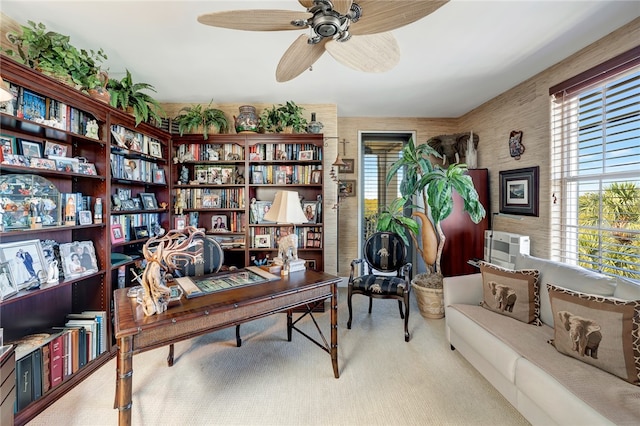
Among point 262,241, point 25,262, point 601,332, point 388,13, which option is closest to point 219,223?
point 262,241

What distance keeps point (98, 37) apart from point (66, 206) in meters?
1.39

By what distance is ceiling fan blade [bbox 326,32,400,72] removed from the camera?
4.63 ft

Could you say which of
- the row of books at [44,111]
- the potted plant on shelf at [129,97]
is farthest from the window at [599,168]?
the row of books at [44,111]

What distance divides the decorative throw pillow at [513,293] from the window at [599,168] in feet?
2.53

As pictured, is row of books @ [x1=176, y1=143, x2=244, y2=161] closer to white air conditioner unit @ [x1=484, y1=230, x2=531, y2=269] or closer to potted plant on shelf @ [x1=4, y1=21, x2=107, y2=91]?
potted plant on shelf @ [x1=4, y1=21, x2=107, y2=91]

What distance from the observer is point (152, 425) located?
1.61 m

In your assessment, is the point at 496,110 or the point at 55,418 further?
the point at 496,110

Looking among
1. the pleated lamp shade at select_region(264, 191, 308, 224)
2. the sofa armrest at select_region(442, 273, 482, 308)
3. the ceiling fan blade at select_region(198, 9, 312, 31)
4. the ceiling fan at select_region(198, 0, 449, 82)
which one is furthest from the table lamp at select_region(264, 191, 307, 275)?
the sofa armrest at select_region(442, 273, 482, 308)

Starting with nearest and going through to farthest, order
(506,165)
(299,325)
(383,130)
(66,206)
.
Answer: (66,206) → (299,325) → (506,165) → (383,130)

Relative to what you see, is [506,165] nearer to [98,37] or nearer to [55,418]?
[98,37]

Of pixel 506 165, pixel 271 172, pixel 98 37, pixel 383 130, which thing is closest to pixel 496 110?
pixel 506 165

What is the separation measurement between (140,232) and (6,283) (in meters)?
1.27

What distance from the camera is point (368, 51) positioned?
146 centimetres

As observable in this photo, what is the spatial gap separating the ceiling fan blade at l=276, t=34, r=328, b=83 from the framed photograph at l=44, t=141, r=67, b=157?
6.06ft
